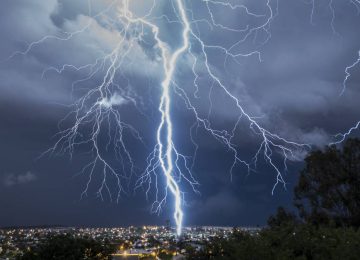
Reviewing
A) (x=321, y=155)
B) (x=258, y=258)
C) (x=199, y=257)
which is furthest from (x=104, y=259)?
(x=321, y=155)

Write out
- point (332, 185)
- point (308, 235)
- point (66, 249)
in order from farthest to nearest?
point (332, 185) → point (66, 249) → point (308, 235)

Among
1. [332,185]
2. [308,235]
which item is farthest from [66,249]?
[332,185]

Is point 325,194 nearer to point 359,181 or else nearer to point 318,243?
point 359,181

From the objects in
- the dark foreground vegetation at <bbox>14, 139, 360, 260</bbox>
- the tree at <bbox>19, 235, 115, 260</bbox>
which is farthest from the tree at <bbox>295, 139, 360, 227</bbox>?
the tree at <bbox>19, 235, 115, 260</bbox>

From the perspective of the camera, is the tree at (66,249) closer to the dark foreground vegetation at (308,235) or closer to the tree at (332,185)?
the dark foreground vegetation at (308,235)

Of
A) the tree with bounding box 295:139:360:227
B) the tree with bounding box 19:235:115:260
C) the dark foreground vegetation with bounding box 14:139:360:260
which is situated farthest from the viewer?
the tree with bounding box 295:139:360:227

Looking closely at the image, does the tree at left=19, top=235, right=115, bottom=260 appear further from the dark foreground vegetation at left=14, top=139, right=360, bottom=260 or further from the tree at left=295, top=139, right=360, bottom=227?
the tree at left=295, top=139, right=360, bottom=227

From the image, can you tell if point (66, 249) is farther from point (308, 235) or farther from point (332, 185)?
point (332, 185)
